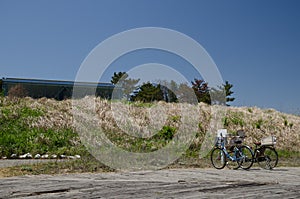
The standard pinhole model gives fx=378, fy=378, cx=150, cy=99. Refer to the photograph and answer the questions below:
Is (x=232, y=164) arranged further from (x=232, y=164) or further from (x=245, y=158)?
(x=245, y=158)

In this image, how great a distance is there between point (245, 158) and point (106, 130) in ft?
22.0

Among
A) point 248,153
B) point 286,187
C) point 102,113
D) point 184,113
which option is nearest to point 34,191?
point 286,187

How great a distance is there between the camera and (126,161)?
1033 centimetres

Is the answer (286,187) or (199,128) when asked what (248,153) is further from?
(199,128)

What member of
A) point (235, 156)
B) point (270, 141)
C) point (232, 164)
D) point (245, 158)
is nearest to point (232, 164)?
point (232, 164)

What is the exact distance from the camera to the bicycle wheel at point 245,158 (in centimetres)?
984

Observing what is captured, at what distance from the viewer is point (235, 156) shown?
10125 millimetres

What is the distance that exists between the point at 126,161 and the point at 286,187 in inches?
197

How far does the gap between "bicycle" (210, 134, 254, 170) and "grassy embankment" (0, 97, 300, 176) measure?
0.54m

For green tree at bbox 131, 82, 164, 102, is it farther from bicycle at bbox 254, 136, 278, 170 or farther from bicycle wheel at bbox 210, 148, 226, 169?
bicycle at bbox 254, 136, 278, 170

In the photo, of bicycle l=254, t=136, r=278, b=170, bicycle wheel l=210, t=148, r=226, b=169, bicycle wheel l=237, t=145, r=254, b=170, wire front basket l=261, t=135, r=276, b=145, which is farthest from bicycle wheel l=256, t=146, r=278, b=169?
bicycle wheel l=210, t=148, r=226, b=169

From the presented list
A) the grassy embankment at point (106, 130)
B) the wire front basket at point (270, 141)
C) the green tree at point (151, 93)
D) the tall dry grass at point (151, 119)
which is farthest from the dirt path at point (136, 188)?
the green tree at point (151, 93)

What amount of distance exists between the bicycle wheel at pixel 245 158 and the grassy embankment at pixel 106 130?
1.13m

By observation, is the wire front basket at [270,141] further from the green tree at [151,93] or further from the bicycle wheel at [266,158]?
the green tree at [151,93]
